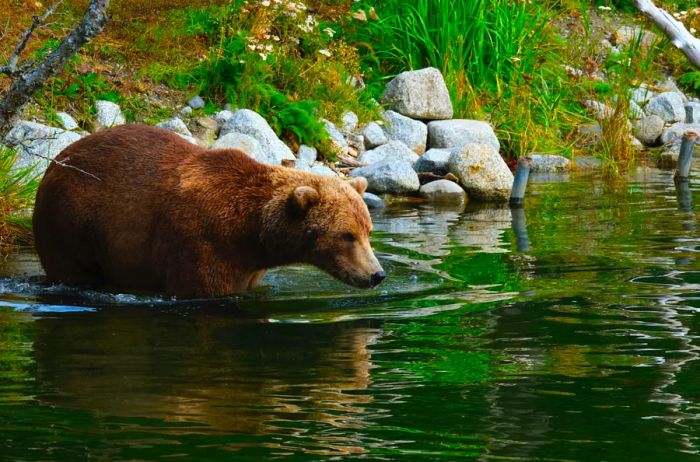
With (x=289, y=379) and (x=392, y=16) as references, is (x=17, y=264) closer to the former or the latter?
(x=289, y=379)

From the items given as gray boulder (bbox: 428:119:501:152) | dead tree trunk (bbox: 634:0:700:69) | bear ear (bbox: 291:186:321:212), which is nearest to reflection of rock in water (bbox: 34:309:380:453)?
bear ear (bbox: 291:186:321:212)

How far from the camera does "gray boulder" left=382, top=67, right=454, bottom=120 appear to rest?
15.7 metres

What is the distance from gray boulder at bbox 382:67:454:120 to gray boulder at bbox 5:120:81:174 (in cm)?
556

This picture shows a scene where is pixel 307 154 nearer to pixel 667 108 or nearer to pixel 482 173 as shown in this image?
pixel 482 173

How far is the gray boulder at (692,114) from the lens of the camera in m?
19.3

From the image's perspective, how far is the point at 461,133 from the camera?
15094 mm

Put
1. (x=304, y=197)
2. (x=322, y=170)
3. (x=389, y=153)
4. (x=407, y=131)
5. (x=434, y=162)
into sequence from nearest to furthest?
(x=304, y=197), (x=322, y=170), (x=434, y=162), (x=389, y=153), (x=407, y=131)

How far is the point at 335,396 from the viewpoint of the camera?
473cm

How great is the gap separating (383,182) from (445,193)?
72 centimetres

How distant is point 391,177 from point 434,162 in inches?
41.5

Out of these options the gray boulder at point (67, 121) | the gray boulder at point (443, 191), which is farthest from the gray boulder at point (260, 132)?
the gray boulder at point (67, 121)

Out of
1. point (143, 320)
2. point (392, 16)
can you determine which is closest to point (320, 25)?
point (392, 16)

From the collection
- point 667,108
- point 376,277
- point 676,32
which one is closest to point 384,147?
point 676,32

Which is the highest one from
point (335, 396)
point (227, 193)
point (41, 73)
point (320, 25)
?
point (320, 25)
